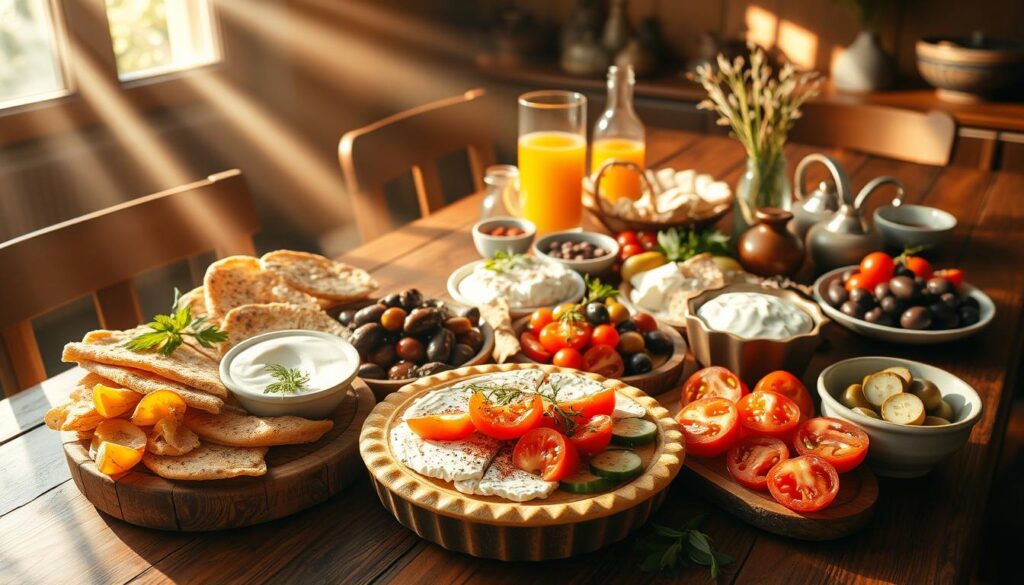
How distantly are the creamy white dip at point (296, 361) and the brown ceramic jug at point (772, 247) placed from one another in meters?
0.99

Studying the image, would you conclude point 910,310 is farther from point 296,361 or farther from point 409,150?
point 409,150

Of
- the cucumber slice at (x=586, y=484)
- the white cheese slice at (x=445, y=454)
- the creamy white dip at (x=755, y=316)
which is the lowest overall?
the cucumber slice at (x=586, y=484)

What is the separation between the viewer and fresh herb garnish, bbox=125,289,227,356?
1.41 metres

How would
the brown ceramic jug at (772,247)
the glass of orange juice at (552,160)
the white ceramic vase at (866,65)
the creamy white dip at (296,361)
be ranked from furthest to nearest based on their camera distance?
the white ceramic vase at (866,65) < the glass of orange juice at (552,160) < the brown ceramic jug at (772,247) < the creamy white dip at (296,361)

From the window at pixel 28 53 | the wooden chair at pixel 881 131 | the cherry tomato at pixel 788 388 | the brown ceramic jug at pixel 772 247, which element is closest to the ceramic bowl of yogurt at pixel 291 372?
the cherry tomato at pixel 788 388

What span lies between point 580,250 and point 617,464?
0.93 metres

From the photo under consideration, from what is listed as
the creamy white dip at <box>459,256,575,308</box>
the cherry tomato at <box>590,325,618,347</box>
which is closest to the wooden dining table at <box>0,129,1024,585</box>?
the cherry tomato at <box>590,325,618,347</box>

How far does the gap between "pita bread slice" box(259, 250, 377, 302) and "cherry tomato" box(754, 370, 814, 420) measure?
0.82 metres

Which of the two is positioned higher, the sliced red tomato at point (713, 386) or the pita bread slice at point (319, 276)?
the pita bread slice at point (319, 276)

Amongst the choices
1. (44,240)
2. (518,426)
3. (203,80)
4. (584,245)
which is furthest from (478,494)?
(203,80)

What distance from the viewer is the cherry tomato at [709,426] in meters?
1.33

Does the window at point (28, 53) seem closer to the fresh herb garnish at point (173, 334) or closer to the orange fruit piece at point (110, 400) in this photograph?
the fresh herb garnish at point (173, 334)

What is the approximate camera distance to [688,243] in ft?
6.79

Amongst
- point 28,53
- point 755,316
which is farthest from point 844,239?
point 28,53
